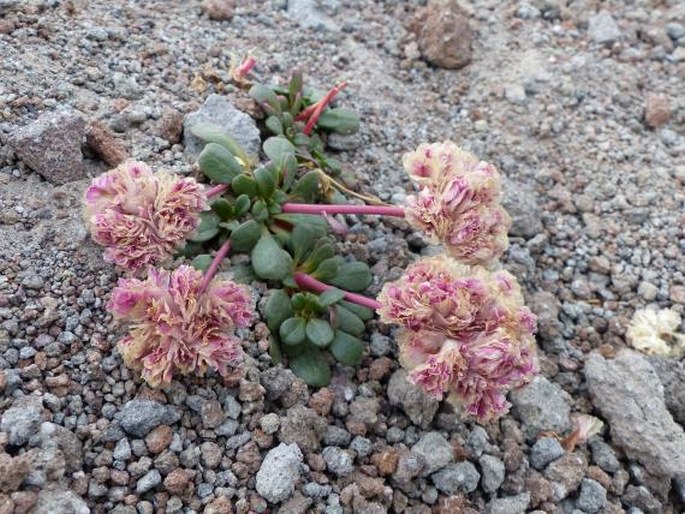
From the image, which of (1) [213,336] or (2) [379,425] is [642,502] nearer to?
(2) [379,425]

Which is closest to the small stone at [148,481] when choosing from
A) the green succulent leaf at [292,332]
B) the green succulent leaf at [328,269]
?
the green succulent leaf at [292,332]

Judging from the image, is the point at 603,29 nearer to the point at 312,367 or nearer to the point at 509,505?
the point at 312,367

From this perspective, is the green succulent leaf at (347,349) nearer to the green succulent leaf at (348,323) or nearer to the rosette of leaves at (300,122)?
the green succulent leaf at (348,323)

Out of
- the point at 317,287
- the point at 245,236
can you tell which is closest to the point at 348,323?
the point at 317,287

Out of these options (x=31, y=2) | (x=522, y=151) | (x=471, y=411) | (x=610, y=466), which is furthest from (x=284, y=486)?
(x=31, y=2)

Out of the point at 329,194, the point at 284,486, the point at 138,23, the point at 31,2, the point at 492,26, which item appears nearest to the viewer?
the point at 284,486

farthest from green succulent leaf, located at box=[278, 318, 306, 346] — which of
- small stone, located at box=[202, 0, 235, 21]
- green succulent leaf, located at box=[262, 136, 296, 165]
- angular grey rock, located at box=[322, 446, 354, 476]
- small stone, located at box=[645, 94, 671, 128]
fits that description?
small stone, located at box=[645, 94, 671, 128]
